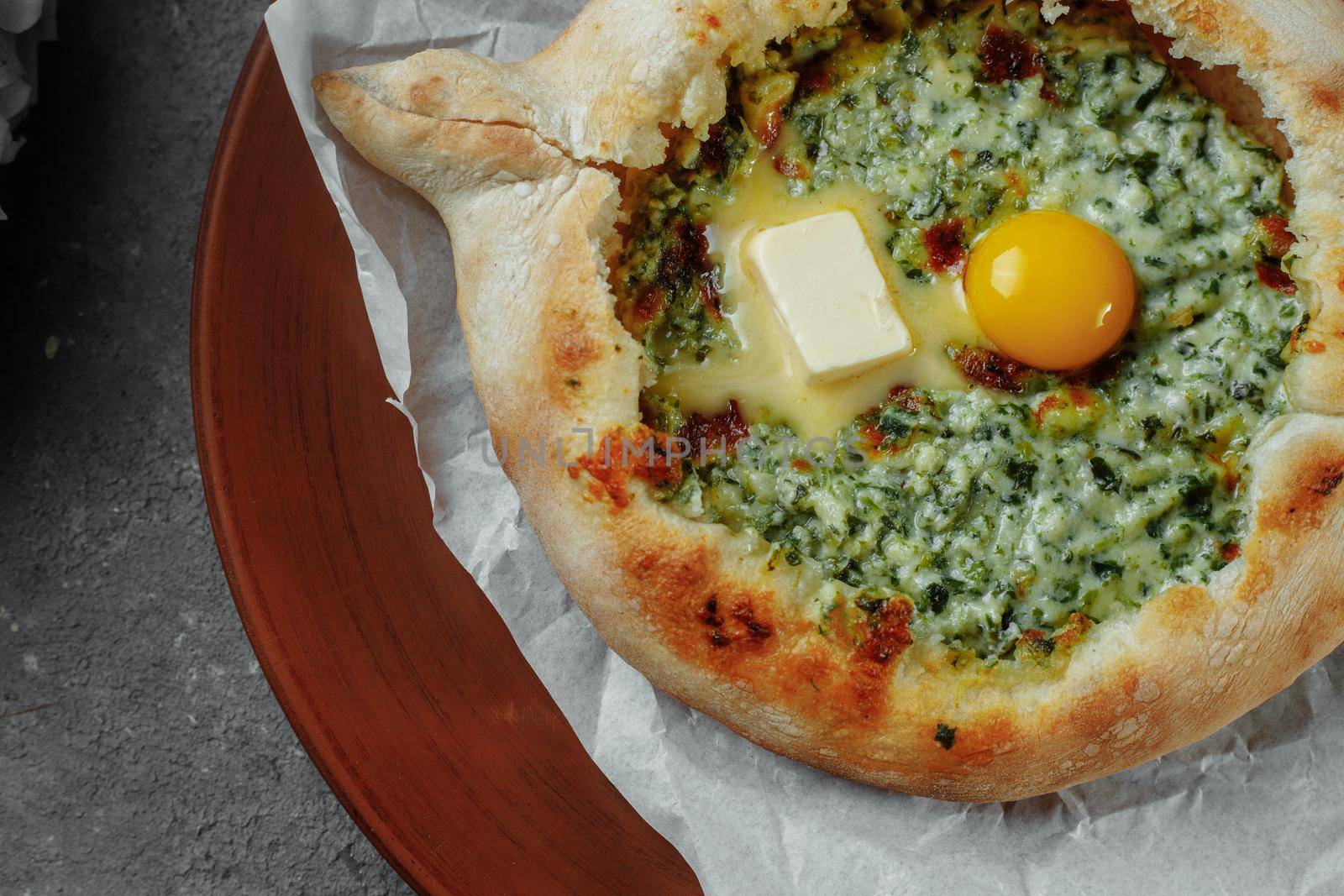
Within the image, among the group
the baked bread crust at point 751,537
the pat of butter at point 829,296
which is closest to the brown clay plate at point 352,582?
the baked bread crust at point 751,537

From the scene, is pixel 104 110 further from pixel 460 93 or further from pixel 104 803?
pixel 104 803

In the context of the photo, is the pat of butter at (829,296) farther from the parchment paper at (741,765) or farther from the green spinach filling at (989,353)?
the parchment paper at (741,765)

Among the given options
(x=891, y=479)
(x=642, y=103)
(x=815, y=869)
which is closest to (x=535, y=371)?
(x=642, y=103)

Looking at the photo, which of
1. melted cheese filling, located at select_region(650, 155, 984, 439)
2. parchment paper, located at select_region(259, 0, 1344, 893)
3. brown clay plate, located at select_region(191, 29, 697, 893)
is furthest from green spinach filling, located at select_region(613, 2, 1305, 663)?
brown clay plate, located at select_region(191, 29, 697, 893)

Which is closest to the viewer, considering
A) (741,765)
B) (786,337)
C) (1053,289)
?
(1053,289)

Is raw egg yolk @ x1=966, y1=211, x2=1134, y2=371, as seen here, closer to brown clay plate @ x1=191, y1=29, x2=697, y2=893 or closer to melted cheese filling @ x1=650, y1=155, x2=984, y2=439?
melted cheese filling @ x1=650, y1=155, x2=984, y2=439

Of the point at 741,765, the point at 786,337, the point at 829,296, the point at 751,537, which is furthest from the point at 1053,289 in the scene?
the point at 741,765

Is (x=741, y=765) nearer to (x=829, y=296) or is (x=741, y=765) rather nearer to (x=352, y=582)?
(x=352, y=582)
